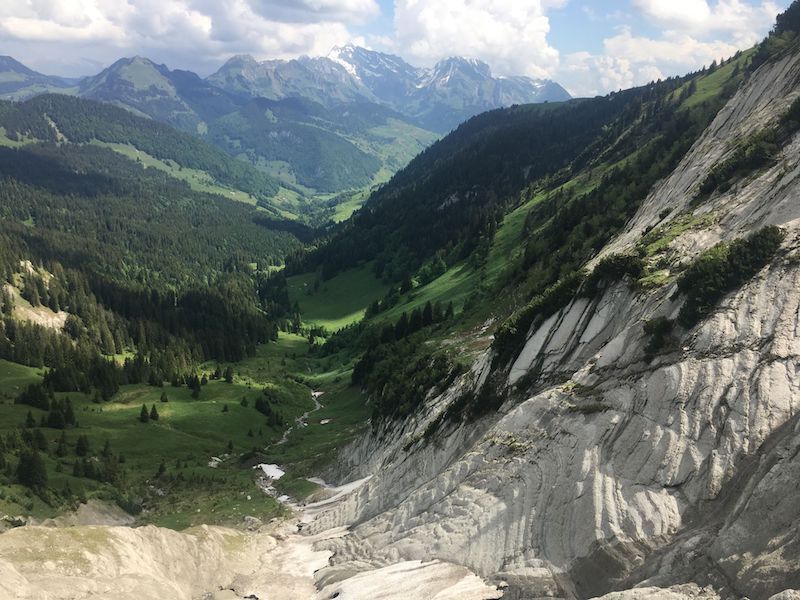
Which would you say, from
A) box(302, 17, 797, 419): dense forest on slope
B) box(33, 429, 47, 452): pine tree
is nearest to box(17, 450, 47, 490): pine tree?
box(33, 429, 47, 452): pine tree

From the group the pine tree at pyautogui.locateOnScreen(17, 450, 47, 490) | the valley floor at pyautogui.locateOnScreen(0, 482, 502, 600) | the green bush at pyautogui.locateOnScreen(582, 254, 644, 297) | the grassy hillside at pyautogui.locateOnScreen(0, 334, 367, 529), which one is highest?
the green bush at pyautogui.locateOnScreen(582, 254, 644, 297)

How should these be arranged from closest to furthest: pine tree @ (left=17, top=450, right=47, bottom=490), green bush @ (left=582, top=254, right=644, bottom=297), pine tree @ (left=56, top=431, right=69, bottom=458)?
green bush @ (left=582, top=254, right=644, bottom=297), pine tree @ (left=17, top=450, right=47, bottom=490), pine tree @ (left=56, top=431, right=69, bottom=458)

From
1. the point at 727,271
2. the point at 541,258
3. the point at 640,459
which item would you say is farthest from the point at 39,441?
the point at 541,258

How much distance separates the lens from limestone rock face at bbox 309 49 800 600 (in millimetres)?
19328

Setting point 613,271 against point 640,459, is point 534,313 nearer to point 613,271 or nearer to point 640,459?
point 613,271

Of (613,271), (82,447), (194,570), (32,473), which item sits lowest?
(82,447)

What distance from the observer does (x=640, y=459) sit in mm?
24234

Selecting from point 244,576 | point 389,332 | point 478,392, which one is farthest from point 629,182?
point 244,576

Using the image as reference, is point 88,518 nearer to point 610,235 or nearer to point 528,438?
point 528,438

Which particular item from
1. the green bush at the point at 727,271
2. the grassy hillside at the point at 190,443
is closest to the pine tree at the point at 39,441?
the grassy hillside at the point at 190,443

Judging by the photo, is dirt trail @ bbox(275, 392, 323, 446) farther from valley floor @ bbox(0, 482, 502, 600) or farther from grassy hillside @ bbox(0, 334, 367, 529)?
valley floor @ bbox(0, 482, 502, 600)

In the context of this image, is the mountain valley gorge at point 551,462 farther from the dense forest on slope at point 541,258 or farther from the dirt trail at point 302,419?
the dirt trail at point 302,419

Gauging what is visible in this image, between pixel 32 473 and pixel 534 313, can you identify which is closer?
pixel 534 313

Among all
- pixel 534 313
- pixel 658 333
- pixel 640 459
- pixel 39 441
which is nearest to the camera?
pixel 640 459
